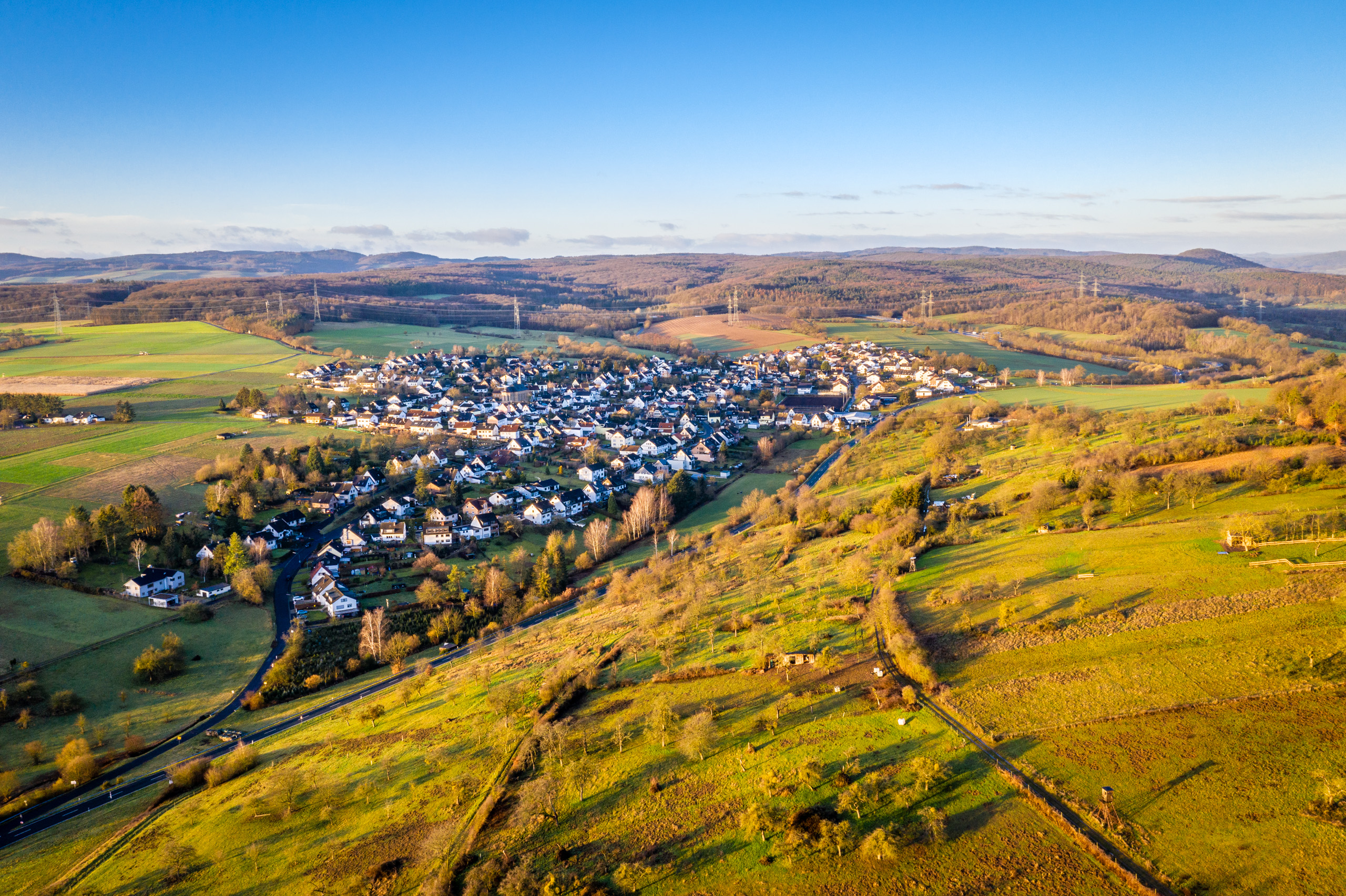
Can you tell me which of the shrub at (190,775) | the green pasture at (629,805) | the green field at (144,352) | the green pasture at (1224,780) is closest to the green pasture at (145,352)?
the green field at (144,352)

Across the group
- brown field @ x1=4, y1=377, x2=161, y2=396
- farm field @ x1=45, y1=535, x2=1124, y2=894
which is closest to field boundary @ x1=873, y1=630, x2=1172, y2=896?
farm field @ x1=45, y1=535, x2=1124, y2=894

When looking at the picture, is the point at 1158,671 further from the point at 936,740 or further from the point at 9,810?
the point at 9,810

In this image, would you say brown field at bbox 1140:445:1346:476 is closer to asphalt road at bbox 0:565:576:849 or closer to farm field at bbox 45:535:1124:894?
farm field at bbox 45:535:1124:894

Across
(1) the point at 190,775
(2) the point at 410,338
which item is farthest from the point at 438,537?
(2) the point at 410,338

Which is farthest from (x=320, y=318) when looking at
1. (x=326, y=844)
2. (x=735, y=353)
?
(x=326, y=844)

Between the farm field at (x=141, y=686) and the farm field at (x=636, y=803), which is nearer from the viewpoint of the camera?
the farm field at (x=636, y=803)

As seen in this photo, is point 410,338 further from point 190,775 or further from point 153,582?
point 190,775

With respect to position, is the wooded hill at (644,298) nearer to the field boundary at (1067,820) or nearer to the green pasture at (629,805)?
the field boundary at (1067,820)

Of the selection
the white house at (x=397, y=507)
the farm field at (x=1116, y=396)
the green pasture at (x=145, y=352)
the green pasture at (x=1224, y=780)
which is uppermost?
the green pasture at (x=145, y=352)
